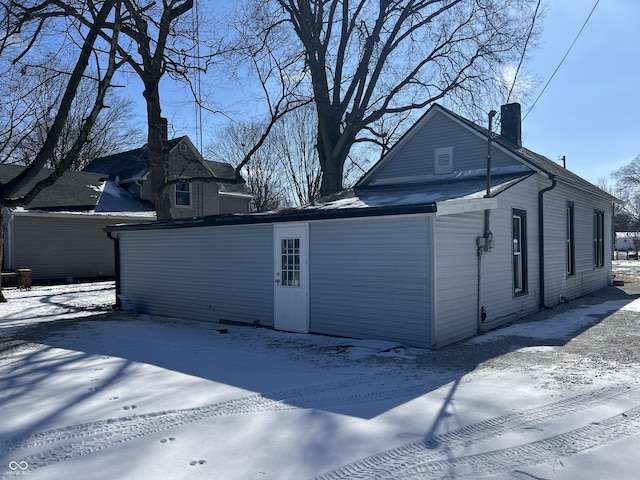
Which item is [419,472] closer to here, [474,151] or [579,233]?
[474,151]

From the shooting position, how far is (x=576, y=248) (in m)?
15.3

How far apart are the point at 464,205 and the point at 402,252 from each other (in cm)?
128

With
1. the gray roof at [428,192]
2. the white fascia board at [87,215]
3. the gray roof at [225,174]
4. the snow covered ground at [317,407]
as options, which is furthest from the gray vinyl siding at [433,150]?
the gray roof at [225,174]

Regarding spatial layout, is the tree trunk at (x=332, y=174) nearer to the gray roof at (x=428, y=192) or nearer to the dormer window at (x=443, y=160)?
the gray roof at (x=428, y=192)

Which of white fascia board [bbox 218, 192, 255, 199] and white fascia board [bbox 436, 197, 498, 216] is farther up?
white fascia board [bbox 218, 192, 255, 199]

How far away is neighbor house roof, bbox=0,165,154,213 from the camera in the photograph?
21.8 meters

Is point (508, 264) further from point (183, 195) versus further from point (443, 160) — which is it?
point (183, 195)

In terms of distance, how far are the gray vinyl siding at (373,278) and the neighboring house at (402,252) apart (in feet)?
0.06

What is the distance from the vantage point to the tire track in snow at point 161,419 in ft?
13.6

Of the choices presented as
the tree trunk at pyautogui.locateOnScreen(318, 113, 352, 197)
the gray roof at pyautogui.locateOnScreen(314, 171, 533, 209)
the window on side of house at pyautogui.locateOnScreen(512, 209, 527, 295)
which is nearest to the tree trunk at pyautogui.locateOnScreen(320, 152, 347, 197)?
the tree trunk at pyautogui.locateOnScreen(318, 113, 352, 197)

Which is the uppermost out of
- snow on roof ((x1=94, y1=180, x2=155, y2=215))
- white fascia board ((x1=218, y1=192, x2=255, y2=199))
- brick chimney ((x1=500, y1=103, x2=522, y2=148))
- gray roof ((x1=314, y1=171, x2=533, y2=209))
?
brick chimney ((x1=500, y1=103, x2=522, y2=148))

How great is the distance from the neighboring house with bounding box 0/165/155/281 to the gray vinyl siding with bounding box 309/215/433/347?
15.4 meters

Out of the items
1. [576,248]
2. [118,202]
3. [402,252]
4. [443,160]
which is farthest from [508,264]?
[118,202]

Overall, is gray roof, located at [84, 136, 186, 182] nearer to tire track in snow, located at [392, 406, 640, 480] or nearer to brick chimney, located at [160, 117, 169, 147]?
brick chimney, located at [160, 117, 169, 147]
